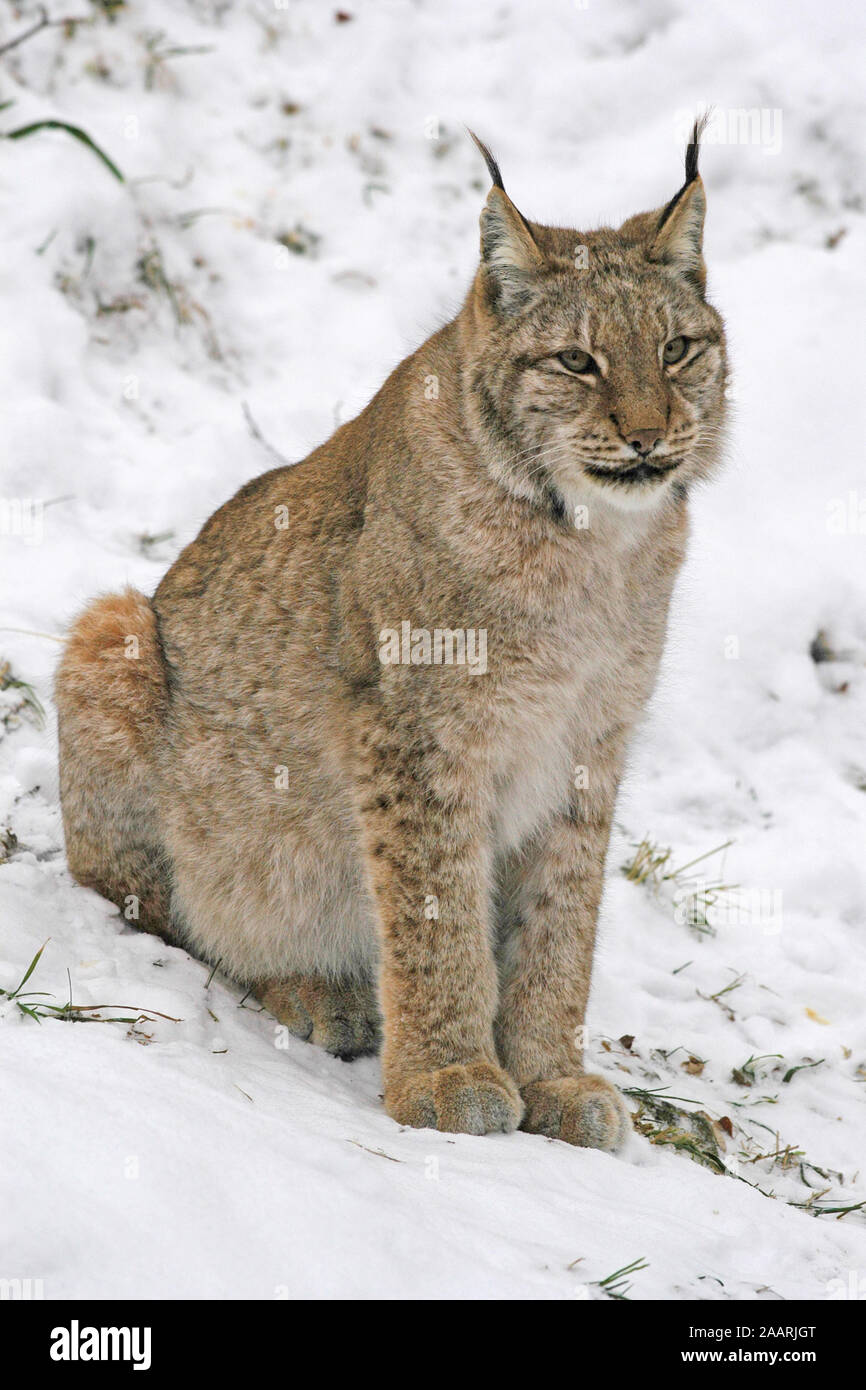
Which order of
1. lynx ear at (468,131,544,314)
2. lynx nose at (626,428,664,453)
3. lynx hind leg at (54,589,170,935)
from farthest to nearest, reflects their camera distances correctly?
1. lynx hind leg at (54,589,170,935)
2. lynx ear at (468,131,544,314)
3. lynx nose at (626,428,664,453)

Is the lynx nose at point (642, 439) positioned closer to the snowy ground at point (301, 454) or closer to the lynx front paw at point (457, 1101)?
the snowy ground at point (301, 454)

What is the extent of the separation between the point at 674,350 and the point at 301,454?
3.27m

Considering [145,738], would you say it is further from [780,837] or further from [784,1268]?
[780,837]

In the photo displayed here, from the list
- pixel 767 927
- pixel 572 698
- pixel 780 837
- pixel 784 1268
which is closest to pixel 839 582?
pixel 780 837

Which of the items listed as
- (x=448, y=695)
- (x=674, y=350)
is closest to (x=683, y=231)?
(x=674, y=350)

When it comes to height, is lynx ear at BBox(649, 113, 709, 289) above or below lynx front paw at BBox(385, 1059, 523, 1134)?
above

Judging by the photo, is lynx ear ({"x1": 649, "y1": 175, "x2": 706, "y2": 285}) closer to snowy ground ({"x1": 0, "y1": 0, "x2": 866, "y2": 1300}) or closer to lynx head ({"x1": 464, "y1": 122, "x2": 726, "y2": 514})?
lynx head ({"x1": 464, "y1": 122, "x2": 726, "y2": 514})

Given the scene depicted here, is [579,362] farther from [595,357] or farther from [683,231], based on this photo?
[683,231]

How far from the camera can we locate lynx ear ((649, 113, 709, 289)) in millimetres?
3602

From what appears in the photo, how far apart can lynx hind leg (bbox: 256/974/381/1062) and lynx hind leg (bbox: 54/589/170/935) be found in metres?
0.39

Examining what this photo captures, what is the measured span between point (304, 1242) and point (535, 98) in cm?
736

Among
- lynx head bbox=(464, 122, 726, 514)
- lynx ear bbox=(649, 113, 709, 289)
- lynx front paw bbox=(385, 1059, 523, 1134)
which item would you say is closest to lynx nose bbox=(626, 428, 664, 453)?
lynx head bbox=(464, 122, 726, 514)

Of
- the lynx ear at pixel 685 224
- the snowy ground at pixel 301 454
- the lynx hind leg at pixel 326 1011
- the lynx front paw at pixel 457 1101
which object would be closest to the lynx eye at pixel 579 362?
the lynx ear at pixel 685 224

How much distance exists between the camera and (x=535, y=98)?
8.24m
